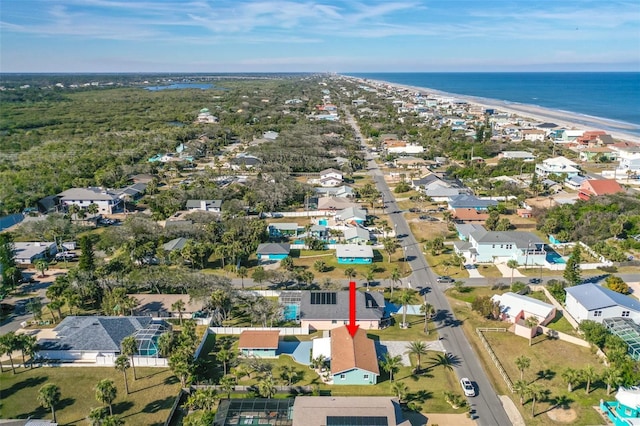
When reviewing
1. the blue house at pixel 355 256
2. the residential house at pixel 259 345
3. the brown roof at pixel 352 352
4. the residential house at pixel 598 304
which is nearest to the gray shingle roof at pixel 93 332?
the residential house at pixel 259 345

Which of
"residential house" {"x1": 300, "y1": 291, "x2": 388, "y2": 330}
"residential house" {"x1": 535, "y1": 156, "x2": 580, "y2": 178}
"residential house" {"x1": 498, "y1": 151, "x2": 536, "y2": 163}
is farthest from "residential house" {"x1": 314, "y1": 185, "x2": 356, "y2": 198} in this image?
"residential house" {"x1": 498, "y1": 151, "x2": 536, "y2": 163}

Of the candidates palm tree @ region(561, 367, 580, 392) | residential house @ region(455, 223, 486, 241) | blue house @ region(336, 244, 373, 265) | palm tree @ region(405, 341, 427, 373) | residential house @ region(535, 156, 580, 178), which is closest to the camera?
palm tree @ region(561, 367, 580, 392)

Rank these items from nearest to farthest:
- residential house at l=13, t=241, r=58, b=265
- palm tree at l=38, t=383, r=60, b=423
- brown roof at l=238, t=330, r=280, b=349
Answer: palm tree at l=38, t=383, r=60, b=423
brown roof at l=238, t=330, r=280, b=349
residential house at l=13, t=241, r=58, b=265

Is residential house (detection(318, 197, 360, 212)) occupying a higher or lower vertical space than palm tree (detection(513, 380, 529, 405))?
higher

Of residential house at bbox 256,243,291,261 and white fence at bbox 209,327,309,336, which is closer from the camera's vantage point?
white fence at bbox 209,327,309,336

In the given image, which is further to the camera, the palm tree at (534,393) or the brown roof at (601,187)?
the brown roof at (601,187)

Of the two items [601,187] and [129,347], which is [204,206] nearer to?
[129,347]

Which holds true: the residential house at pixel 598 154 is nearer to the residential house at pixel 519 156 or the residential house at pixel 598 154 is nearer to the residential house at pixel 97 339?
the residential house at pixel 519 156

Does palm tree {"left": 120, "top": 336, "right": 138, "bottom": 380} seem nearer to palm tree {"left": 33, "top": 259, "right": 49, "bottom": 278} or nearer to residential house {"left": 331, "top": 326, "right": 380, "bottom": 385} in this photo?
residential house {"left": 331, "top": 326, "right": 380, "bottom": 385}
